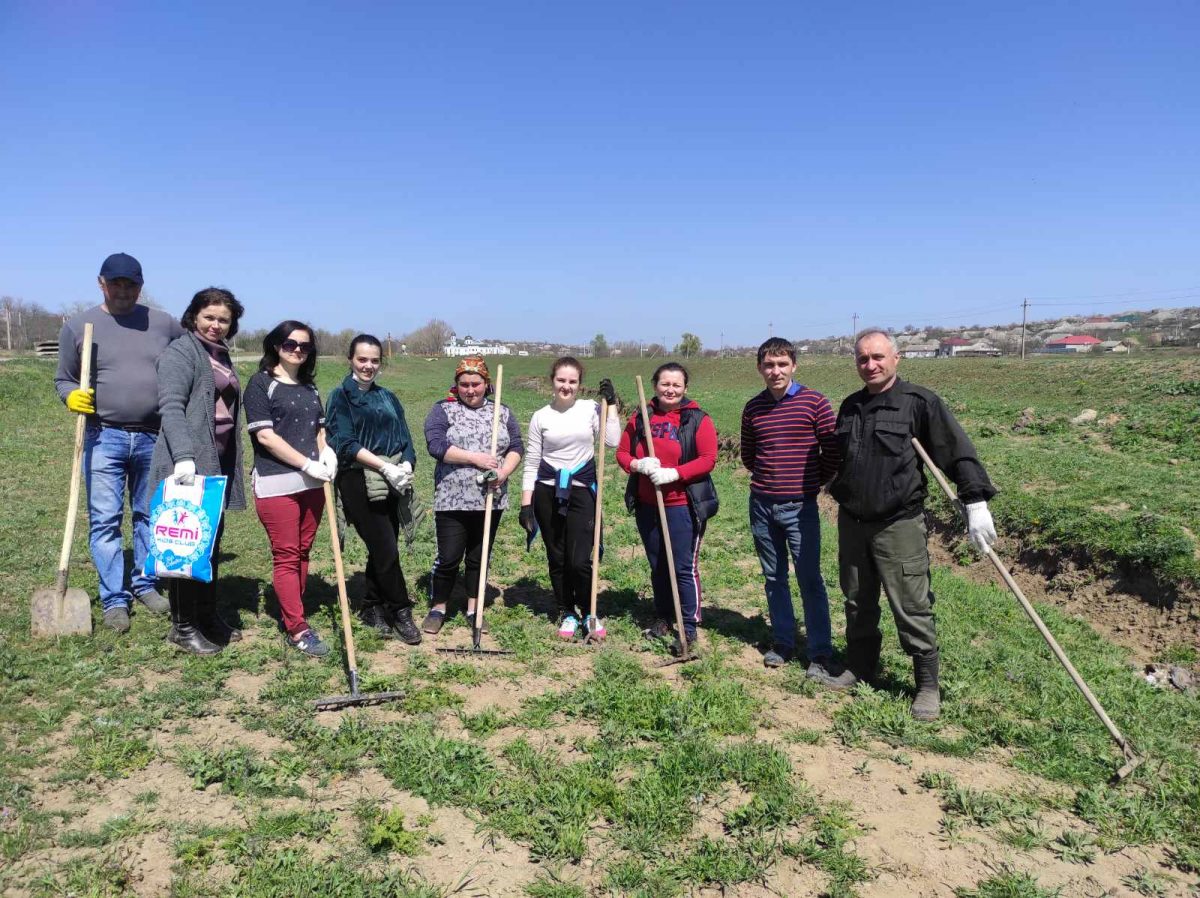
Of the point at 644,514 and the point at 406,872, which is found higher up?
the point at 644,514

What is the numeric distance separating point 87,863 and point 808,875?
3.18 metres

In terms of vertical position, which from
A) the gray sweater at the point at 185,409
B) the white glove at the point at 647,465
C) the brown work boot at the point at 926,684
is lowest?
the brown work boot at the point at 926,684

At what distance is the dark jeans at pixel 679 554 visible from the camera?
18.7 feet

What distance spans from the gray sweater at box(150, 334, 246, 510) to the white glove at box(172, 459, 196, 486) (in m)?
0.07

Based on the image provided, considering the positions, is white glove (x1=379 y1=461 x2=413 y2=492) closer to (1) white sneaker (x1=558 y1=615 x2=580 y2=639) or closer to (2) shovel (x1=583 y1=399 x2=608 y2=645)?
(2) shovel (x1=583 y1=399 x2=608 y2=645)

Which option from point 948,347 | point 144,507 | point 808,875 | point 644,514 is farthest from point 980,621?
point 948,347

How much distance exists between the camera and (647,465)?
18.0 feet

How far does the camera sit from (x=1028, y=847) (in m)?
3.53

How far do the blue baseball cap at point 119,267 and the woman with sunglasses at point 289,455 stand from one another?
3.61 feet

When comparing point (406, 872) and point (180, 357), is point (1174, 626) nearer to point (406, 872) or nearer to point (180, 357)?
point (406, 872)

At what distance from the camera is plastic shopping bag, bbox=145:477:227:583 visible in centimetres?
486

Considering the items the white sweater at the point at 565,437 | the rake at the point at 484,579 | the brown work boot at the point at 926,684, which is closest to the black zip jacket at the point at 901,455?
the brown work boot at the point at 926,684

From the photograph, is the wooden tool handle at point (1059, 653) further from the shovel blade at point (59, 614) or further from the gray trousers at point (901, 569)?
the shovel blade at point (59, 614)

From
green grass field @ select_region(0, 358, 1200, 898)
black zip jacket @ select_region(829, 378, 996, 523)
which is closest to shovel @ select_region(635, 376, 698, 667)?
green grass field @ select_region(0, 358, 1200, 898)
